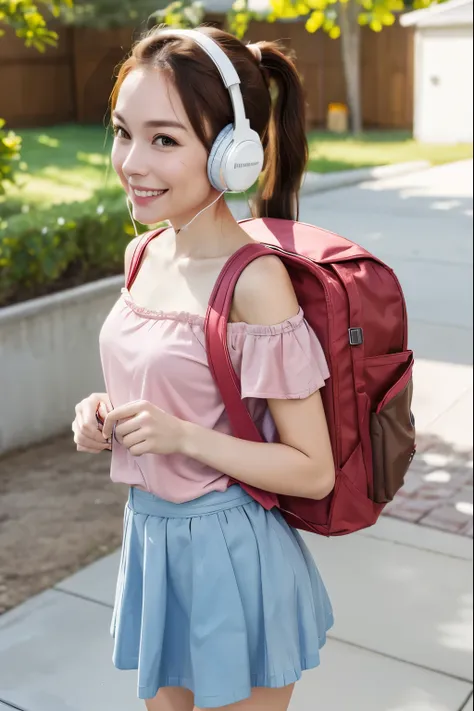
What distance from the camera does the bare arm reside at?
82.6 inches

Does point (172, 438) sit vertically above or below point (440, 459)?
above

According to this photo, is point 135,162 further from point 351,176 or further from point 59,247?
point 351,176

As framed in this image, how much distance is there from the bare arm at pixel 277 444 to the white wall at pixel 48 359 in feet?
13.1

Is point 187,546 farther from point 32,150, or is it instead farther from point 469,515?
point 32,150

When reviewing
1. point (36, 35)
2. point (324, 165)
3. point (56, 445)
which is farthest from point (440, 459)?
point (324, 165)

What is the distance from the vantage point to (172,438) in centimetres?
209

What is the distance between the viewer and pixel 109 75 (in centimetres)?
2572

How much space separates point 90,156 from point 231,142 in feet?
59.2

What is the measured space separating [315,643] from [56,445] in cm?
404

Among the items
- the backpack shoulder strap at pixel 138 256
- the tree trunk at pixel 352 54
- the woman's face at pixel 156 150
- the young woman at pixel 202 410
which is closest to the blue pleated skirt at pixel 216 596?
the young woman at pixel 202 410

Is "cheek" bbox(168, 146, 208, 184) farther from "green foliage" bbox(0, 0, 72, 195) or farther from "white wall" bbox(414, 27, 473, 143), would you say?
"white wall" bbox(414, 27, 473, 143)

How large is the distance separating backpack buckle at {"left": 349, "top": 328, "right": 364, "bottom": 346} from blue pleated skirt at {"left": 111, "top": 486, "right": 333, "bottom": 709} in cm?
43

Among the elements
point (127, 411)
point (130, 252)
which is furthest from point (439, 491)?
point (127, 411)

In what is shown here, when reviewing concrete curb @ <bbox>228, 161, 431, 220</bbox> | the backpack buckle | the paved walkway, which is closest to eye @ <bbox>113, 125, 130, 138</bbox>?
the backpack buckle
